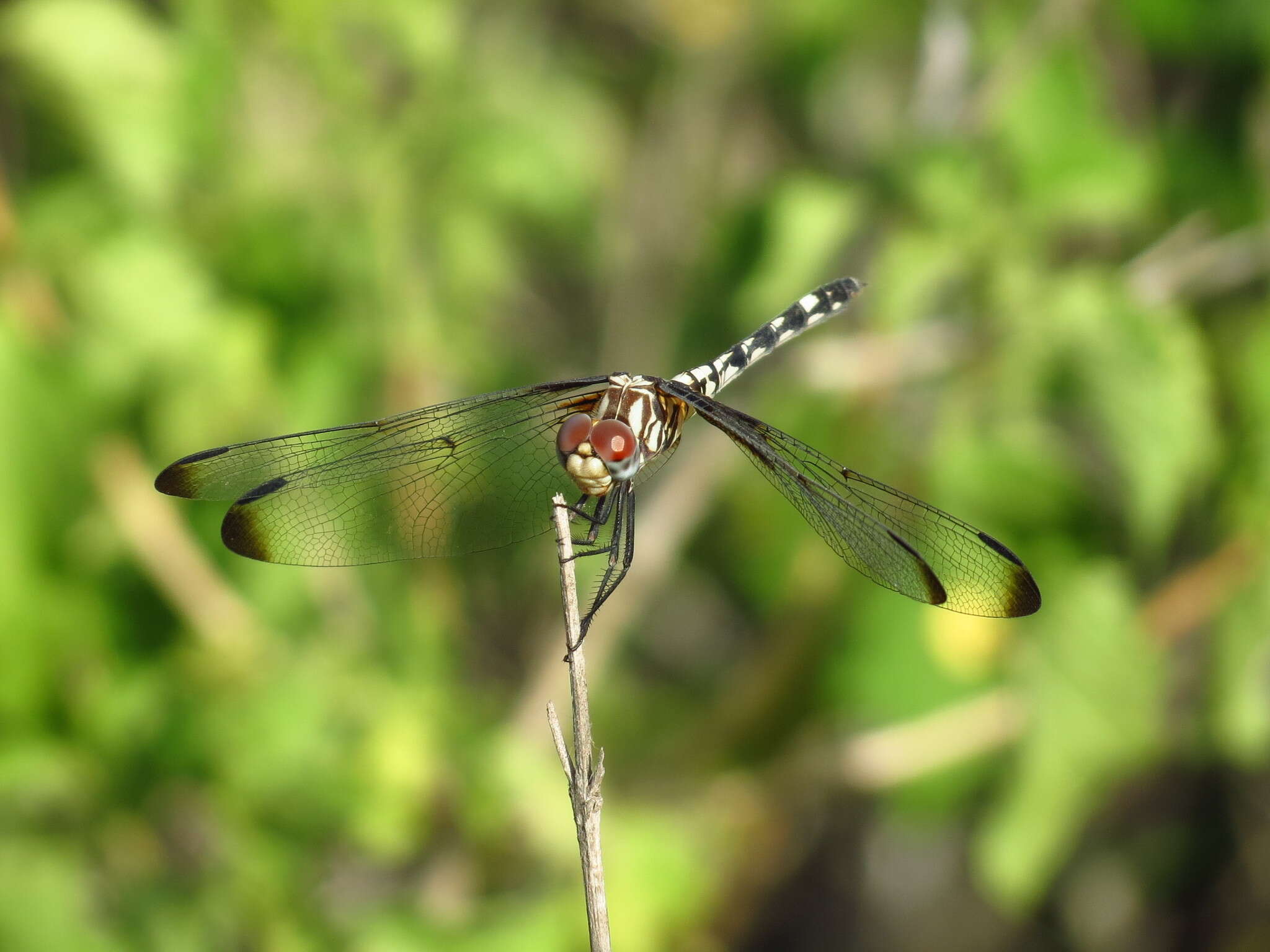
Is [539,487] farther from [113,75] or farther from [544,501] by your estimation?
[113,75]

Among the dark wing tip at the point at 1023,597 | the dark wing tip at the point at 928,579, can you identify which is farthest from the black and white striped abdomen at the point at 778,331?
the dark wing tip at the point at 1023,597

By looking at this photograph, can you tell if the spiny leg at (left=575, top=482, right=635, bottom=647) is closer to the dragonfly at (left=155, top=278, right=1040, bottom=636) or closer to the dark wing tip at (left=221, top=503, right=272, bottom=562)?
the dragonfly at (left=155, top=278, right=1040, bottom=636)

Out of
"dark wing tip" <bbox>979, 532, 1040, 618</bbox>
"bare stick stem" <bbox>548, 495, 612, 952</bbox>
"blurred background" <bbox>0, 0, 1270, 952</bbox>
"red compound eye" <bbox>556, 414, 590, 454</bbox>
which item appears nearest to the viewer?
"bare stick stem" <bbox>548, 495, 612, 952</bbox>

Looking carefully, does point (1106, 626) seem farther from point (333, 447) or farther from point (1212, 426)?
point (333, 447)

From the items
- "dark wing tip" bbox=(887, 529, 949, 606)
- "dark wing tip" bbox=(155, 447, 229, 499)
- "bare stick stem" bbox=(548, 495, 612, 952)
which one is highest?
"dark wing tip" bbox=(155, 447, 229, 499)

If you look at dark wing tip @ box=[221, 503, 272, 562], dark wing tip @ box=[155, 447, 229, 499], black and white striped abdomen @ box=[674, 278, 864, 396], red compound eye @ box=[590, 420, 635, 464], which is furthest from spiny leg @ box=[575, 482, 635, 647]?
dark wing tip @ box=[155, 447, 229, 499]

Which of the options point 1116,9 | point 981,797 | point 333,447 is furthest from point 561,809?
point 1116,9

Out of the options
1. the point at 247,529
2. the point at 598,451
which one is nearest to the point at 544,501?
the point at 598,451
